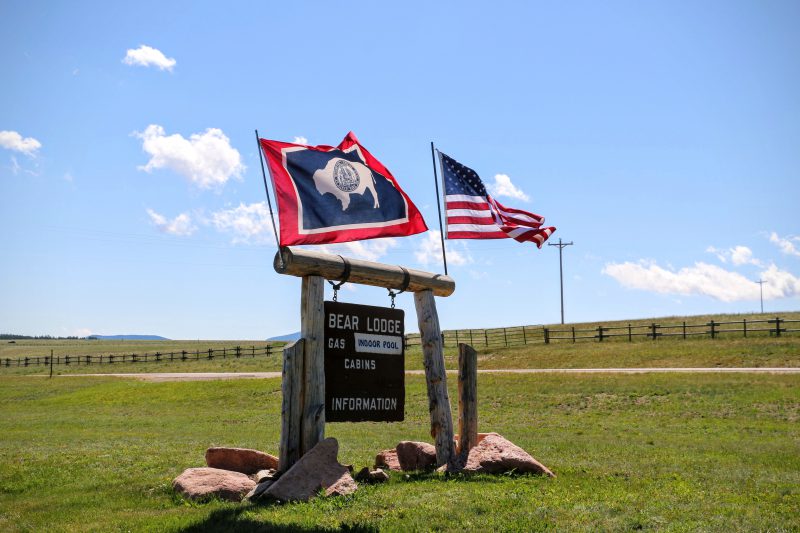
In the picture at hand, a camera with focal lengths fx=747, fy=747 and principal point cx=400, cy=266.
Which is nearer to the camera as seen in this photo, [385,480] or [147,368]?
[385,480]

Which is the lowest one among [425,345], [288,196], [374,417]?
[374,417]

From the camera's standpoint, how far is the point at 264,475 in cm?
1055

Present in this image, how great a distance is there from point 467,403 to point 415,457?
48.8 inches

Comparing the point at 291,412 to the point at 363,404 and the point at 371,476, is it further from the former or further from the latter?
the point at 371,476

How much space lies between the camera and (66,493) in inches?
425

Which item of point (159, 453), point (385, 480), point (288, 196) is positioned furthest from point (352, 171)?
point (159, 453)

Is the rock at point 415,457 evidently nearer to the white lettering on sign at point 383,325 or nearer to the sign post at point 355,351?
the sign post at point 355,351

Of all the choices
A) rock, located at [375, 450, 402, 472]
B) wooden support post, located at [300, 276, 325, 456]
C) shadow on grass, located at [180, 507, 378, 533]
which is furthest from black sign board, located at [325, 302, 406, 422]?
shadow on grass, located at [180, 507, 378, 533]

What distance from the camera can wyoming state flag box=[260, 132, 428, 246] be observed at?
1044 cm

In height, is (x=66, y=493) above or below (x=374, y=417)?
below

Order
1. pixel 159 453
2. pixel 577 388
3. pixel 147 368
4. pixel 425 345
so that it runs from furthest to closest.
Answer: pixel 147 368
pixel 577 388
pixel 159 453
pixel 425 345

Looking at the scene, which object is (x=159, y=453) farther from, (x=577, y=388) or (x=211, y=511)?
(x=577, y=388)

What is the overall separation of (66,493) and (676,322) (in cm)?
6587

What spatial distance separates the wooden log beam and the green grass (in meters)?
3.01
